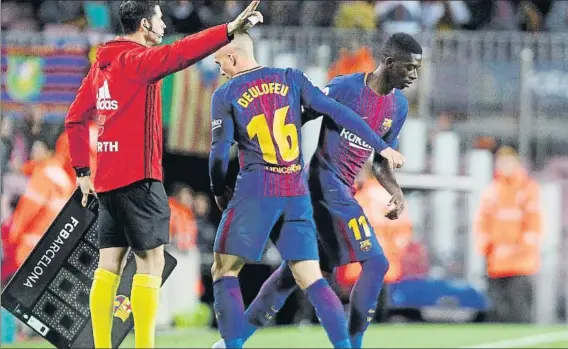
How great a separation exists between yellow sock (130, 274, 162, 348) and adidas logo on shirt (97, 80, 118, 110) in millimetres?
934

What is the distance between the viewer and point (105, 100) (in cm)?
768

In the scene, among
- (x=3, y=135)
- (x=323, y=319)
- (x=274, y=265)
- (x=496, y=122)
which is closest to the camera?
(x=323, y=319)

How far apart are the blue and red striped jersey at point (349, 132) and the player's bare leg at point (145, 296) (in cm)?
150

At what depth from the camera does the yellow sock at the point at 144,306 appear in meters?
7.59

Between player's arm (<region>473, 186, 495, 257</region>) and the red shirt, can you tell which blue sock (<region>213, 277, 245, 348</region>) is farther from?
player's arm (<region>473, 186, 495, 257</region>)

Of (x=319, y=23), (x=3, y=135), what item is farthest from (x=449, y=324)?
(x=3, y=135)

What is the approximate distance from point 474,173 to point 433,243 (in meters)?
1.01

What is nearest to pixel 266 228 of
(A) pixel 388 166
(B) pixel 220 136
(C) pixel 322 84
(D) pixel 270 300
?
(B) pixel 220 136

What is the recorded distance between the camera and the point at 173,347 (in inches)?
457

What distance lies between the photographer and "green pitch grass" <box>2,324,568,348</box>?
463 inches

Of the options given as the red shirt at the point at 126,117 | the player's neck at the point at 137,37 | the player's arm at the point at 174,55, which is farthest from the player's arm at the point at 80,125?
the player's arm at the point at 174,55

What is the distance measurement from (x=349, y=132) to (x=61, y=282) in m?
2.08

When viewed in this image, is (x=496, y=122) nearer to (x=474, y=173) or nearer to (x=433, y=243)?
(x=474, y=173)

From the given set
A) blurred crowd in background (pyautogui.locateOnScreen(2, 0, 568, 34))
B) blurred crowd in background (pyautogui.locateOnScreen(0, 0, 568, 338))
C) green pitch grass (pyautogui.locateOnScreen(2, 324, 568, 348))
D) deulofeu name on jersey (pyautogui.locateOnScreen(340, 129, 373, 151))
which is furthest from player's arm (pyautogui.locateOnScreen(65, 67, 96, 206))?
blurred crowd in background (pyautogui.locateOnScreen(2, 0, 568, 34))
